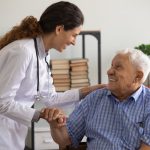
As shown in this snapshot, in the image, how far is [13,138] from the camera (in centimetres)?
193

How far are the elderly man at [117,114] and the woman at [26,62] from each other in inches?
7.5

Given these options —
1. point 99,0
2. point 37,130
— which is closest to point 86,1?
point 99,0

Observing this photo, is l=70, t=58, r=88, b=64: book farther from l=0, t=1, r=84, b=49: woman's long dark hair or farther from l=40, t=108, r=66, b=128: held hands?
l=40, t=108, r=66, b=128: held hands

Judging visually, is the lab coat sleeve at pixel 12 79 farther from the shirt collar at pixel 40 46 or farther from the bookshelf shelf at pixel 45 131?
the bookshelf shelf at pixel 45 131

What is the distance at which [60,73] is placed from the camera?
128 inches

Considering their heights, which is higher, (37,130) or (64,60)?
(64,60)

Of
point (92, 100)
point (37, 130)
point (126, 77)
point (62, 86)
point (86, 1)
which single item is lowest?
point (37, 130)

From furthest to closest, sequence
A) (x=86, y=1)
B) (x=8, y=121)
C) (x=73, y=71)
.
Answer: (x=86, y=1)
(x=73, y=71)
(x=8, y=121)

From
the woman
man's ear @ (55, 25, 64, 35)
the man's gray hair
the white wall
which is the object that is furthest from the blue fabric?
the white wall

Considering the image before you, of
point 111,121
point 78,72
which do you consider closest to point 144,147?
point 111,121

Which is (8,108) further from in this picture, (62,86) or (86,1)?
(86,1)

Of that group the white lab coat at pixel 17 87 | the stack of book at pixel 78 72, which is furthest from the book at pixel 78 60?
the white lab coat at pixel 17 87

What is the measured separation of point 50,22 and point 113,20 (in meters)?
1.88

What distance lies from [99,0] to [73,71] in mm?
826
